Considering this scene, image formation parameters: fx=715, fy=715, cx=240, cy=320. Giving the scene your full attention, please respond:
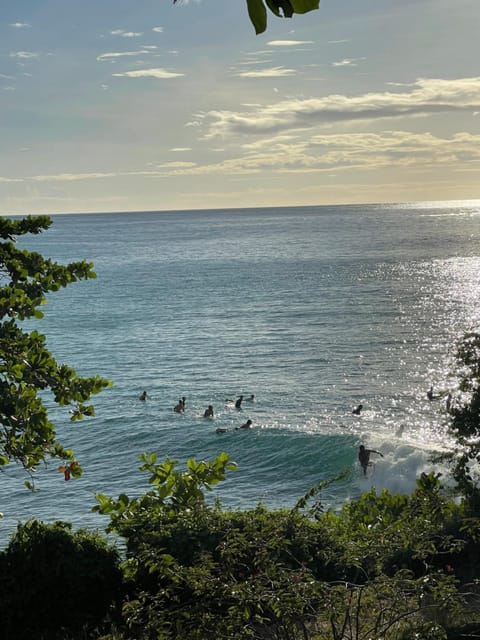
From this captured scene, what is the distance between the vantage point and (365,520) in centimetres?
1219

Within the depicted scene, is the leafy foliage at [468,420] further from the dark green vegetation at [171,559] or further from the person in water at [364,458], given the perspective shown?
the person in water at [364,458]

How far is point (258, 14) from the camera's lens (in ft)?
6.08

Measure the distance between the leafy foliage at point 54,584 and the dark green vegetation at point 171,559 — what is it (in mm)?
18

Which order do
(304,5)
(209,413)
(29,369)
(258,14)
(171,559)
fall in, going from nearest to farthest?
(304,5), (258,14), (171,559), (29,369), (209,413)

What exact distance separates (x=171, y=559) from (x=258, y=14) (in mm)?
7690

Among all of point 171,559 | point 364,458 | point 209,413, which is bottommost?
point 364,458

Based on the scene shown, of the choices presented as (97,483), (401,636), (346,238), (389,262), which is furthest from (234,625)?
(346,238)

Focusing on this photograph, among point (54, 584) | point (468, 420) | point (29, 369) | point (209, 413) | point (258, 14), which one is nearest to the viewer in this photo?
point (258, 14)

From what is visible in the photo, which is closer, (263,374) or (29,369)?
(29,369)

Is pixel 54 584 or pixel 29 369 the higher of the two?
pixel 29 369

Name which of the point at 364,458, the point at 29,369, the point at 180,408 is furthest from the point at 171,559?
the point at 180,408

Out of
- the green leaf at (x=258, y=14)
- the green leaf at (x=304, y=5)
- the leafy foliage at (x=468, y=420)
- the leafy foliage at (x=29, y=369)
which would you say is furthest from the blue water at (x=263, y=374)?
the green leaf at (x=304, y=5)

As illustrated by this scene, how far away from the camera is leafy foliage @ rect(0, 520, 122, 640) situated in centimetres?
988

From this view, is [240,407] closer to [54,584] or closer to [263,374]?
[263,374]
